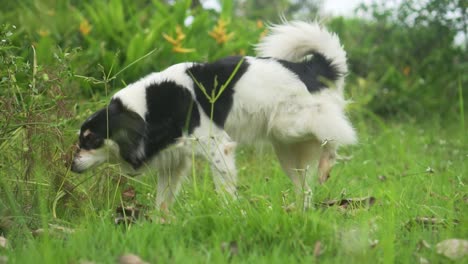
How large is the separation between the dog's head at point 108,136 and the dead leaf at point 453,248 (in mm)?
1990

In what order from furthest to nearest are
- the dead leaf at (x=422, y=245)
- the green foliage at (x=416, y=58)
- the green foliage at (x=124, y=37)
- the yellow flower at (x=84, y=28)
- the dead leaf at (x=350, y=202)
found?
the green foliage at (x=416, y=58) → the yellow flower at (x=84, y=28) → the green foliage at (x=124, y=37) → the dead leaf at (x=350, y=202) → the dead leaf at (x=422, y=245)

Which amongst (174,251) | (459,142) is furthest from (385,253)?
(459,142)

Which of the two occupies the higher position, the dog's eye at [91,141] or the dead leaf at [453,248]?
the dead leaf at [453,248]

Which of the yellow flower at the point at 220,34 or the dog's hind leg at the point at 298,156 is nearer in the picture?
the dog's hind leg at the point at 298,156

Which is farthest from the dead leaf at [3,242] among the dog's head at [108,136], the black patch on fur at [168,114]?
the black patch on fur at [168,114]

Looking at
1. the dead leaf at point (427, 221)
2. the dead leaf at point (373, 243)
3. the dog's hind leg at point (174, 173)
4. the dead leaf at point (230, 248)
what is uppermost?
the dead leaf at point (373, 243)

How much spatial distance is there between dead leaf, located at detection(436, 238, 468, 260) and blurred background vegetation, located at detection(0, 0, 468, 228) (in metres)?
0.69

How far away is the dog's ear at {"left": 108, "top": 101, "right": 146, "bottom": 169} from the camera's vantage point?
12.5ft

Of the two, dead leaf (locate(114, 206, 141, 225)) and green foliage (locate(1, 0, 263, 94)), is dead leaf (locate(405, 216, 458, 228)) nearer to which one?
dead leaf (locate(114, 206, 141, 225))

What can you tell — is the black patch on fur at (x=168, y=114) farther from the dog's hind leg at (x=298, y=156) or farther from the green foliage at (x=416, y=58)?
the green foliage at (x=416, y=58)

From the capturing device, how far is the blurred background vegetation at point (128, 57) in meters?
3.54

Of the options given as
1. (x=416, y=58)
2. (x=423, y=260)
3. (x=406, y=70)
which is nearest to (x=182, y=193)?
(x=423, y=260)

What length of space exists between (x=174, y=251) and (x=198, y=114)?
4.83 feet

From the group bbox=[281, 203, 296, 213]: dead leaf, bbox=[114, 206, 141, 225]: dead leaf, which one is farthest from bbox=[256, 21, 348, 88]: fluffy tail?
bbox=[114, 206, 141, 225]: dead leaf
